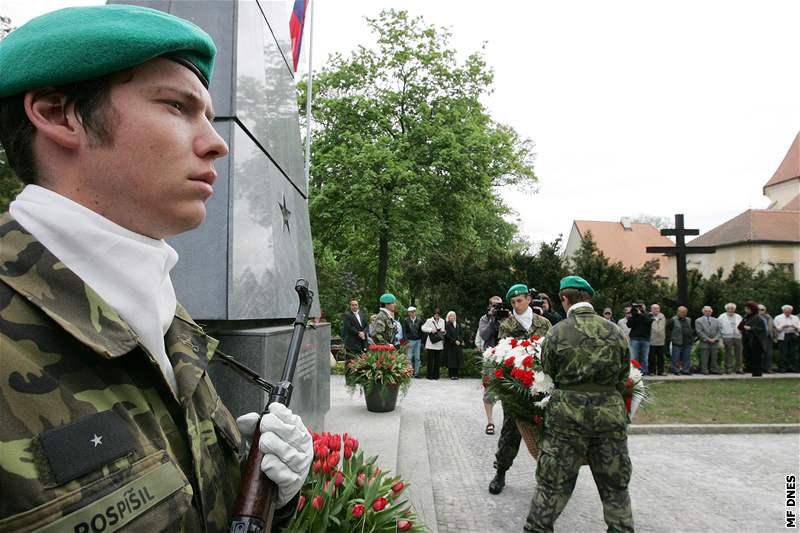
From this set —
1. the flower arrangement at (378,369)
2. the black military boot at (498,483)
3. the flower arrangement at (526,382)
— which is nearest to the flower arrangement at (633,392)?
the flower arrangement at (526,382)

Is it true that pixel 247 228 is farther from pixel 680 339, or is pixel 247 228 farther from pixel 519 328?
pixel 680 339

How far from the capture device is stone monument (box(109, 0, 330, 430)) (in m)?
3.21

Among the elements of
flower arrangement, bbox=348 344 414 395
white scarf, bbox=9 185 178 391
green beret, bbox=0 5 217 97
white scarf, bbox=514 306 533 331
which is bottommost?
flower arrangement, bbox=348 344 414 395

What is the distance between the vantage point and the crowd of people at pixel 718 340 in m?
15.1

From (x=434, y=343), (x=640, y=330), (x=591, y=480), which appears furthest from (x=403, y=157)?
(x=591, y=480)

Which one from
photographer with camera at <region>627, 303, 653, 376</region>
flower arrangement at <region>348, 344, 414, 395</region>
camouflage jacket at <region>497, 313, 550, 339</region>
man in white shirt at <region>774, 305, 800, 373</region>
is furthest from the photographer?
man in white shirt at <region>774, 305, 800, 373</region>

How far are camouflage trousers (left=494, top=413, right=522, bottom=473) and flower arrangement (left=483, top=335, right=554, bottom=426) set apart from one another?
16.9 inches

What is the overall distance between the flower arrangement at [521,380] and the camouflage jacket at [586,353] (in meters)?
0.37

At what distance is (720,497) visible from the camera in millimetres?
5586

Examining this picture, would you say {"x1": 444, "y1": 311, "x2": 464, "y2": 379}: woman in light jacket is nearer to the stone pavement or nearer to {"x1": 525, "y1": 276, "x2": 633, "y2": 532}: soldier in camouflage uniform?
the stone pavement

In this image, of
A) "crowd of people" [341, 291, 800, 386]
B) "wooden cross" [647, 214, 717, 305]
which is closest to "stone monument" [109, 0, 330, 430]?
"crowd of people" [341, 291, 800, 386]

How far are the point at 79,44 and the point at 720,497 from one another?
6.65 metres

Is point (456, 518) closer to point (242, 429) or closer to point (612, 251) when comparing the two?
point (242, 429)

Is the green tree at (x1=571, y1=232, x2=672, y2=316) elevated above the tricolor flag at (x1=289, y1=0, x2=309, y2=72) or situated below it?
below
